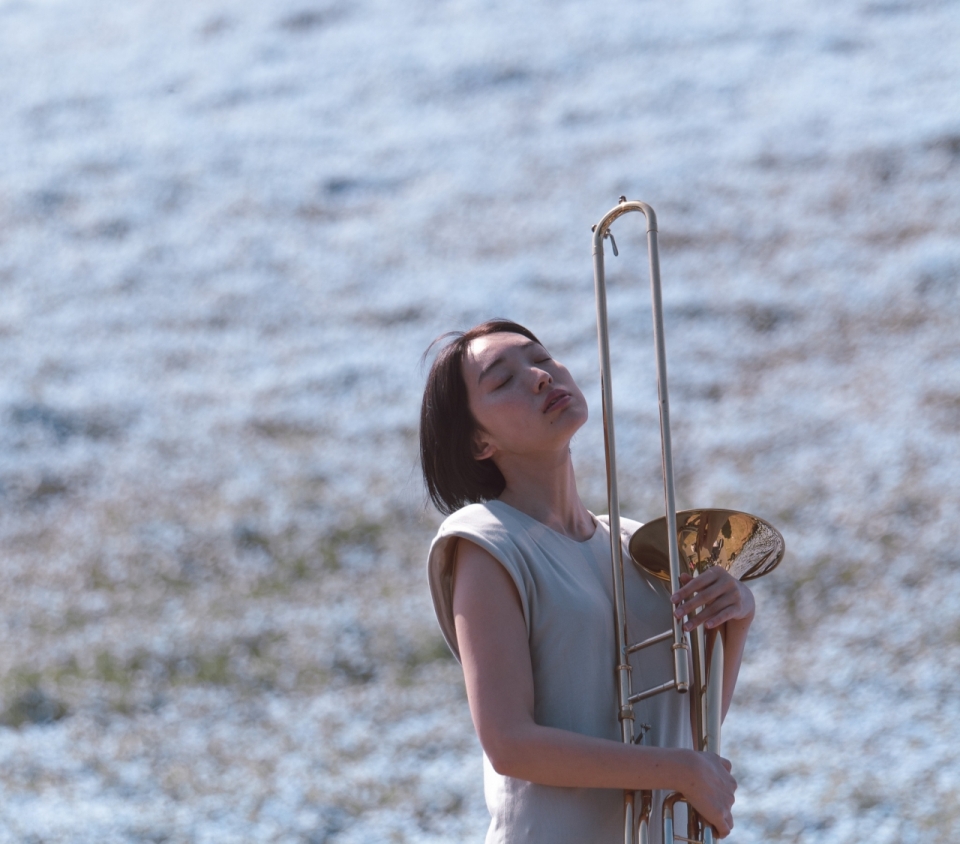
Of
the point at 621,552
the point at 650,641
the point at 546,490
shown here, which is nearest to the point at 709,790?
the point at 650,641

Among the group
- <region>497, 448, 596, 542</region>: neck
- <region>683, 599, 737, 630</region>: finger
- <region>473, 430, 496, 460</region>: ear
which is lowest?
<region>683, 599, 737, 630</region>: finger

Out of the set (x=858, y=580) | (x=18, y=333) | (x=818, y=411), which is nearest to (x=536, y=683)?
(x=858, y=580)

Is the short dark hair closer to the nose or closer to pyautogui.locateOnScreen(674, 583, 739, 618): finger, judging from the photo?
the nose

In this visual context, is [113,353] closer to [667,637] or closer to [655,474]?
[655,474]

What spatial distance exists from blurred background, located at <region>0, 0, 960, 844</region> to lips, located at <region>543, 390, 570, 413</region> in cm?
274

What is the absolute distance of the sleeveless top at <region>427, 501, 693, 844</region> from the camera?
56.8 inches

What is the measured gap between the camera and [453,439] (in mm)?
1684

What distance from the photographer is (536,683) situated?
1475 millimetres

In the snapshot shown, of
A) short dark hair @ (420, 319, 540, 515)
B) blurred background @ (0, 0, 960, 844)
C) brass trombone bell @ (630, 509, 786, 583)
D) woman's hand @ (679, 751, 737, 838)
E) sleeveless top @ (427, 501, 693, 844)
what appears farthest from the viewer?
blurred background @ (0, 0, 960, 844)

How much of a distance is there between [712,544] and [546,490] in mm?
222

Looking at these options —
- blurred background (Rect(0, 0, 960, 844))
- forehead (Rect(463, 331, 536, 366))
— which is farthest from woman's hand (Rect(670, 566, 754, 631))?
blurred background (Rect(0, 0, 960, 844))

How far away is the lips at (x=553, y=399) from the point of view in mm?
1614

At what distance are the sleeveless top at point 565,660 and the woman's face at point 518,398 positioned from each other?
11 centimetres

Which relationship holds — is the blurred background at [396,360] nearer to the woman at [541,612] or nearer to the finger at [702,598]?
the woman at [541,612]
